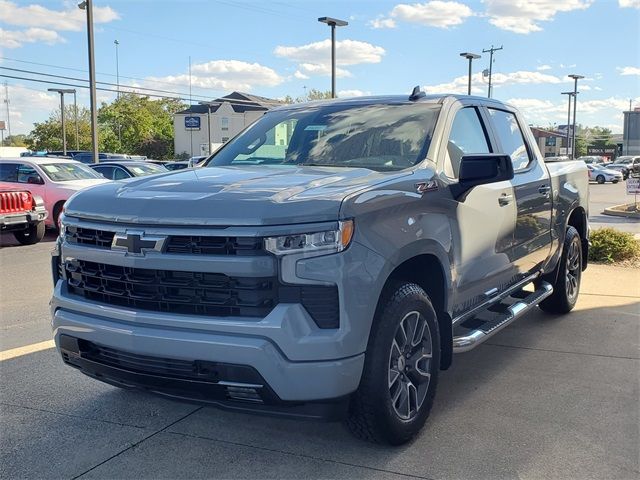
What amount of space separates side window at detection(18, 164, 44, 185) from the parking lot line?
32.2 feet

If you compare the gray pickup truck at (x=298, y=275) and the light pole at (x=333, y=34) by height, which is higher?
the light pole at (x=333, y=34)

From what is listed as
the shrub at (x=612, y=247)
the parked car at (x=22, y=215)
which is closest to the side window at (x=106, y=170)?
the parked car at (x=22, y=215)

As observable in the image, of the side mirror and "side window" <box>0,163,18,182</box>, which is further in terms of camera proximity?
"side window" <box>0,163,18,182</box>

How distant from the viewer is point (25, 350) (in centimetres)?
520

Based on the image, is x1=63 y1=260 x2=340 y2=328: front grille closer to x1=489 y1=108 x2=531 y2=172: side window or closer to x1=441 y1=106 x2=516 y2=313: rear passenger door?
x1=441 y1=106 x2=516 y2=313: rear passenger door

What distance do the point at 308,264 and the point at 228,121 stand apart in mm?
76277

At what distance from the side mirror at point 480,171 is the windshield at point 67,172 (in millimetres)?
12374

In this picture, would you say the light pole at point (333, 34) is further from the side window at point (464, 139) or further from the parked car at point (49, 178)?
the side window at point (464, 139)

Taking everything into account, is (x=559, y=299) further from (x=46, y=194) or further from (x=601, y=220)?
(x=601, y=220)

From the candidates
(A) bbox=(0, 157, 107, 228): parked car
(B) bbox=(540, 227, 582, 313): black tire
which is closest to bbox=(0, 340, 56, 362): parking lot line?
(B) bbox=(540, 227, 582, 313): black tire

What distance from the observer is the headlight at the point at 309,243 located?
9.34 ft

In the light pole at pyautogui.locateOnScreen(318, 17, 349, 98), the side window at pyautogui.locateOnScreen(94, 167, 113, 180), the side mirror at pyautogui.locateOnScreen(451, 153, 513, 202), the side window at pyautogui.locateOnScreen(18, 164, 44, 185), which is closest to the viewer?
the side mirror at pyautogui.locateOnScreen(451, 153, 513, 202)

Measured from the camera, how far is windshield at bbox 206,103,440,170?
405 centimetres

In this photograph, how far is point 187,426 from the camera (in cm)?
377
